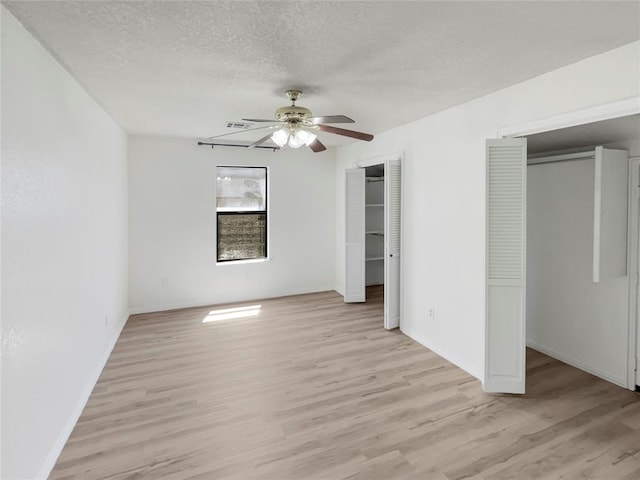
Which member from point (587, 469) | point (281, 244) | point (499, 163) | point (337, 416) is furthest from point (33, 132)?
point (281, 244)

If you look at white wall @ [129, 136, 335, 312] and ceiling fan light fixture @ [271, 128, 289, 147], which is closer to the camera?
ceiling fan light fixture @ [271, 128, 289, 147]

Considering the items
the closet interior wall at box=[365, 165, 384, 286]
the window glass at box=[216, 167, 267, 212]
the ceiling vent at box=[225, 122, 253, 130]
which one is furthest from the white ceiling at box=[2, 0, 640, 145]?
the closet interior wall at box=[365, 165, 384, 286]

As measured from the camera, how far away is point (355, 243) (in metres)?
5.66

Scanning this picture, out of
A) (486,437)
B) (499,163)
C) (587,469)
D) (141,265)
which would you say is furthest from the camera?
(141,265)

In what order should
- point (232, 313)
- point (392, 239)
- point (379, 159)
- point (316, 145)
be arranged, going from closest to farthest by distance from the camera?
point (316, 145) → point (392, 239) → point (379, 159) → point (232, 313)

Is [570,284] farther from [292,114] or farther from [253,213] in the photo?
[253,213]

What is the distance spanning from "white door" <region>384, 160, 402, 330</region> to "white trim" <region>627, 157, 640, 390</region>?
7.08ft

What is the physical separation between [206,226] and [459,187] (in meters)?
3.67

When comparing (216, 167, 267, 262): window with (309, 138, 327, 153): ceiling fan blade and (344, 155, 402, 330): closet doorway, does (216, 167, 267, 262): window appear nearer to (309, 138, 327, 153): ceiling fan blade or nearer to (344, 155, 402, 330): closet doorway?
(344, 155, 402, 330): closet doorway

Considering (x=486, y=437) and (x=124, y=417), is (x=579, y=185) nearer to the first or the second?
(x=486, y=437)

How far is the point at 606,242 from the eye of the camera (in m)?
3.02

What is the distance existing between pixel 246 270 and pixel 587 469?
182 inches

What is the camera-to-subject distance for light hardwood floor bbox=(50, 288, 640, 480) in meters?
2.16

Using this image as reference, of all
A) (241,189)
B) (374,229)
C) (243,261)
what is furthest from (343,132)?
(374,229)
